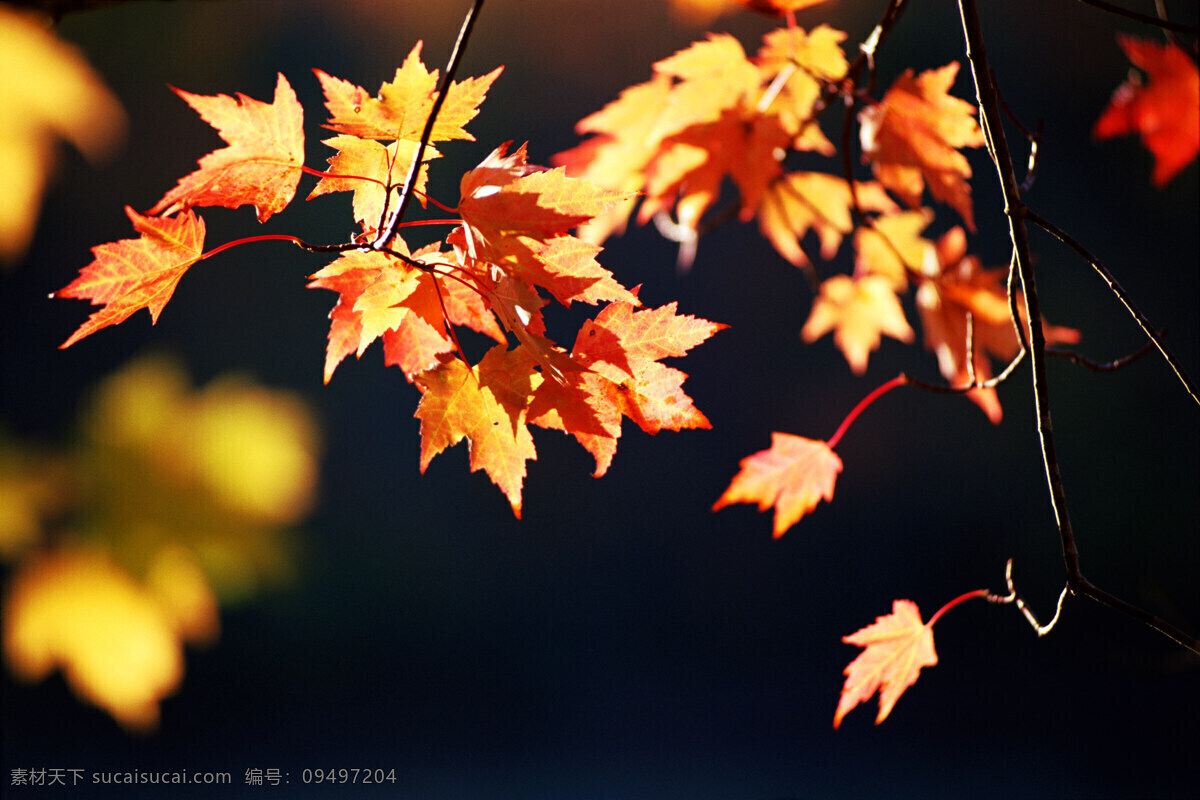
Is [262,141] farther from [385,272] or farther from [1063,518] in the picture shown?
[1063,518]

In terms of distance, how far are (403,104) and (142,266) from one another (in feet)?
0.53

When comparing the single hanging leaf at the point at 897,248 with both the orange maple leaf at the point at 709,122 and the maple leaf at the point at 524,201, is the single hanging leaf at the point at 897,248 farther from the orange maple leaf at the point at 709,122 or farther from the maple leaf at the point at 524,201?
the maple leaf at the point at 524,201

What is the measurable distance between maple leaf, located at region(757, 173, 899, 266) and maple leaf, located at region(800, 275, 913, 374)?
0.44 ft

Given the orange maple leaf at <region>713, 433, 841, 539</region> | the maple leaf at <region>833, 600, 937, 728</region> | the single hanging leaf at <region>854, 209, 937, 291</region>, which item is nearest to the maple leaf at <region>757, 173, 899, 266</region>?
the single hanging leaf at <region>854, 209, 937, 291</region>

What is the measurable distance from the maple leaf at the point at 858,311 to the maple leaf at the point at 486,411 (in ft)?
2.06

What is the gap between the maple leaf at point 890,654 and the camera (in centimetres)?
61

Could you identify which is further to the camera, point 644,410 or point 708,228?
point 708,228

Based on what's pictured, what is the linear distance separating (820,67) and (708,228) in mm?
184

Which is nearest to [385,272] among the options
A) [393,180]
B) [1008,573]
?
[393,180]

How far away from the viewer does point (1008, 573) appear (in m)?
0.48

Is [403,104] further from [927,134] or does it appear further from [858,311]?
[858,311]

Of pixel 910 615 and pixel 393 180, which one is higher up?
pixel 393 180

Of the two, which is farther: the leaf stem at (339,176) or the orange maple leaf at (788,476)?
the orange maple leaf at (788,476)

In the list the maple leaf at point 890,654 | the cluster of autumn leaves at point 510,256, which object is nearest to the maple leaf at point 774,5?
the cluster of autumn leaves at point 510,256
